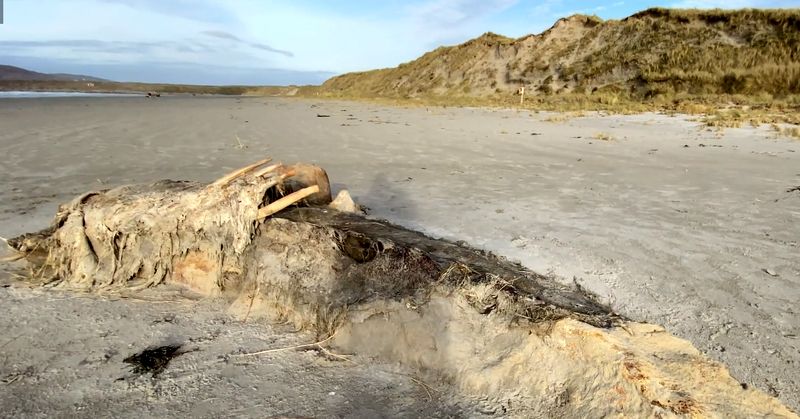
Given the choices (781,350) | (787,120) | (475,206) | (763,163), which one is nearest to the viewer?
(781,350)

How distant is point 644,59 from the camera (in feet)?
81.4

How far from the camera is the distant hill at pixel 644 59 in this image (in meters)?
20.8

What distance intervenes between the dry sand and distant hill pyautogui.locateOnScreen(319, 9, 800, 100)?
37.3ft

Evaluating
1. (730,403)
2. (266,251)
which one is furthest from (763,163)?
(266,251)

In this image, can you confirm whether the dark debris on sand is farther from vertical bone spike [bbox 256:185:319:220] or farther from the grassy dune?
the grassy dune

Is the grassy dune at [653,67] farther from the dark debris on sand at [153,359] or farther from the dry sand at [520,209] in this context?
the dark debris on sand at [153,359]

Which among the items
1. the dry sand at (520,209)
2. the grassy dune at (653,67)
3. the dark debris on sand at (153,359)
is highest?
the grassy dune at (653,67)

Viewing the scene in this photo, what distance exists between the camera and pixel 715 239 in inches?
164

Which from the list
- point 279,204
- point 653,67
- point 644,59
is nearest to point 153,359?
point 279,204

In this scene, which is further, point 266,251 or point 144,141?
point 144,141

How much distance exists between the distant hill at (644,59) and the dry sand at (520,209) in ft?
37.3

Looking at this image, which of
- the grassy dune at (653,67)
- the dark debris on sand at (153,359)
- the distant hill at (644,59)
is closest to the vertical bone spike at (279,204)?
the dark debris on sand at (153,359)

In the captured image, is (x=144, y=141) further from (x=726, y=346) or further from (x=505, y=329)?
(x=726, y=346)

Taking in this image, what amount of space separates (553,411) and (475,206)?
3474mm
